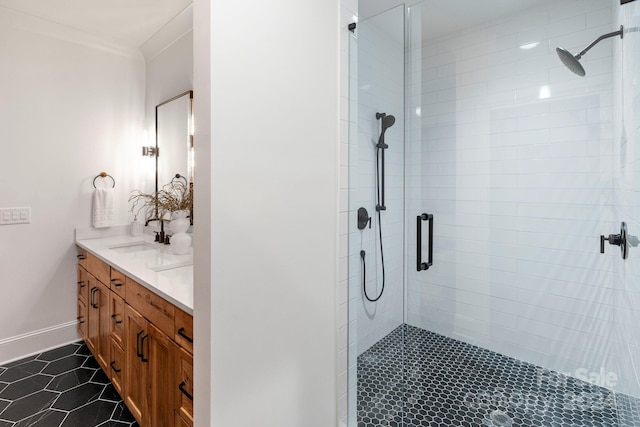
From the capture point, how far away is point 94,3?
2.27m

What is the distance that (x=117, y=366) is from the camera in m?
1.89

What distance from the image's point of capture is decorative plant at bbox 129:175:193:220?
7.94 feet

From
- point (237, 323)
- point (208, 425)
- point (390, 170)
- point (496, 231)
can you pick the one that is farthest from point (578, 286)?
point (208, 425)

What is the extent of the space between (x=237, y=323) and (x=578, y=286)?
1718 mm

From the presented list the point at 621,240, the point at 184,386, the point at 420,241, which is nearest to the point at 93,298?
the point at 184,386

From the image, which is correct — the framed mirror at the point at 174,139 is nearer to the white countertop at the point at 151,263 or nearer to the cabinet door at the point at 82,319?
the white countertop at the point at 151,263

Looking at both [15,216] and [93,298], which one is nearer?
[93,298]

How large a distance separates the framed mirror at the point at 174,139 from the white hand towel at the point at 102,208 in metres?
0.40

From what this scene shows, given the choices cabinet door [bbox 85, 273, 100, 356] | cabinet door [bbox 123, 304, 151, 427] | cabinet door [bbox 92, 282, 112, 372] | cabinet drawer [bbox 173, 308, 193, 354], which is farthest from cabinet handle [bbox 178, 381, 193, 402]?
cabinet door [bbox 85, 273, 100, 356]

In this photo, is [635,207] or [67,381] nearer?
[635,207]

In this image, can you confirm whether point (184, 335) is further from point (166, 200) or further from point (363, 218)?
point (166, 200)

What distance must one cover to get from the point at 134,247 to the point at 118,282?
2.61ft

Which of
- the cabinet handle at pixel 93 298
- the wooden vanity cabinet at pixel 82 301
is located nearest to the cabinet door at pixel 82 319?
the wooden vanity cabinet at pixel 82 301

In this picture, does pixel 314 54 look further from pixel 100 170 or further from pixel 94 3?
pixel 100 170
